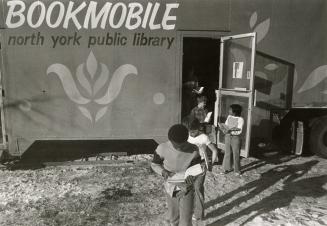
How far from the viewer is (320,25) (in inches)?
270

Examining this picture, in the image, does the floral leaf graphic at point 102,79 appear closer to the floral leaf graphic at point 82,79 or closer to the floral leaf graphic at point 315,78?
the floral leaf graphic at point 82,79

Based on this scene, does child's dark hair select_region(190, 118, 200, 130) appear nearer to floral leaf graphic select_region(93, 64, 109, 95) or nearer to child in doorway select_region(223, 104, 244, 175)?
child in doorway select_region(223, 104, 244, 175)

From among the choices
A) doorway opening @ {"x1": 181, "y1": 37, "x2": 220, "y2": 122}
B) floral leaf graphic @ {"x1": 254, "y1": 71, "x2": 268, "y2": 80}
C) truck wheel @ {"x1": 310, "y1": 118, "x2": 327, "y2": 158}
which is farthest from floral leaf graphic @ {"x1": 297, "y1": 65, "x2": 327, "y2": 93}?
doorway opening @ {"x1": 181, "y1": 37, "x2": 220, "y2": 122}

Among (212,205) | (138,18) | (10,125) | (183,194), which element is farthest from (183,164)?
(10,125)

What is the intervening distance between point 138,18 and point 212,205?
3.61m

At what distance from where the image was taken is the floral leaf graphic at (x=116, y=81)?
6.48 m

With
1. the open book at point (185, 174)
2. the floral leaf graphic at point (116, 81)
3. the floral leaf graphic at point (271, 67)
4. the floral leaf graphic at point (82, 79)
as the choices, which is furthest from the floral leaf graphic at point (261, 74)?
the open book at point (185, 174)

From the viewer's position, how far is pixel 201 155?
3.86 m

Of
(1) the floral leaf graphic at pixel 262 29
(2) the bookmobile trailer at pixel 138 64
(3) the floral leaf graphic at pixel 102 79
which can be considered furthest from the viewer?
(1) the floral leaf graphic at pixel 262 29

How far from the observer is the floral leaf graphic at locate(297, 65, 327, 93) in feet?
22.9

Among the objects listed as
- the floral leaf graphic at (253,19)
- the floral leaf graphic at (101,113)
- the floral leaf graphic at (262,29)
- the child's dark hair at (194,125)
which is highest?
the floral leaf graphic at (253,19)

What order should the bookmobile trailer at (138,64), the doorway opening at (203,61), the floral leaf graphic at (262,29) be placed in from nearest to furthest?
1. the bookmobile trailer at (138,64)
2. the floral leaf graphic at (262,29)
3. the doorway opening at (203,61)

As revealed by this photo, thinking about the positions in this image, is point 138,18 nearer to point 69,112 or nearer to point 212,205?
point 69,112

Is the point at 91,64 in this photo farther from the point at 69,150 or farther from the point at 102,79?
the point at 69,150
